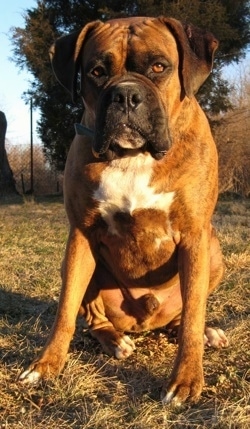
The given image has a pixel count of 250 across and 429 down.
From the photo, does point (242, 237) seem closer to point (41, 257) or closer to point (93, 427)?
point (41, 257)

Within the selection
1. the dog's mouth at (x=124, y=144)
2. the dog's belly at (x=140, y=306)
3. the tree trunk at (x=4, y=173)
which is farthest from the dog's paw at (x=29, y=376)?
the tree trunk at (x=4, y=173)

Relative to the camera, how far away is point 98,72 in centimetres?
321

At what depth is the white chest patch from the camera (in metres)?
3.13

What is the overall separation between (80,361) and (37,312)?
1156 millimetres

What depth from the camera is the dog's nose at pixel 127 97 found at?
291cm

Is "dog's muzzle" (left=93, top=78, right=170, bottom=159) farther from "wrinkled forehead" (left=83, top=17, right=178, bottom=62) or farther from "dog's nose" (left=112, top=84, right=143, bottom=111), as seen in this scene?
"wrinkled forehead" (left=83, top=17, right=178, bottom=62)

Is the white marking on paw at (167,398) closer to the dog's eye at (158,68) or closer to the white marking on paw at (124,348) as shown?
the white marking on paw at (124,348)

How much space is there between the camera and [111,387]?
2906mm

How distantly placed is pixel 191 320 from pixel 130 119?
3.43 feet

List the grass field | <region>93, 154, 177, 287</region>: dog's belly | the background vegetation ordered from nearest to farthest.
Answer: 1. the grass field
2. <region>93, 154, 177, 287</region>: dog's belly
3. the background vegetation

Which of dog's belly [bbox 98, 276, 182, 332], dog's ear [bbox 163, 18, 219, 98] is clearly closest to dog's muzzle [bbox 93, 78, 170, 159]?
dog's ear [bbox 163, 18, 219, 98]

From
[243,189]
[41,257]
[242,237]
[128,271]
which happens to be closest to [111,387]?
[128,271]

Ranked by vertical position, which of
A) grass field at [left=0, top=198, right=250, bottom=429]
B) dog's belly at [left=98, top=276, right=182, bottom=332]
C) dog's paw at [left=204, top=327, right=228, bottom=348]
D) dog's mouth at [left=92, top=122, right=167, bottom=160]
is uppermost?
dog's mouth at [left=92, top=122, right=167, bottom=160]

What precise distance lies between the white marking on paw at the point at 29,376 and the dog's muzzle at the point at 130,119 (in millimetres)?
1152
